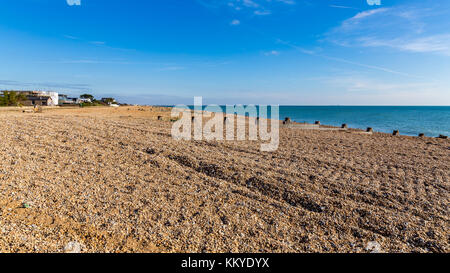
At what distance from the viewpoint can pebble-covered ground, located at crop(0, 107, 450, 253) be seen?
439cm

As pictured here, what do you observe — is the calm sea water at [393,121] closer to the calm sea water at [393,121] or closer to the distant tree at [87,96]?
the calm sea water at [393,121]

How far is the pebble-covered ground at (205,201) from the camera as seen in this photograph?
14.4ft

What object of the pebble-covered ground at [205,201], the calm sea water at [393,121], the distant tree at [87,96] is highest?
the distant tree at [87,96]

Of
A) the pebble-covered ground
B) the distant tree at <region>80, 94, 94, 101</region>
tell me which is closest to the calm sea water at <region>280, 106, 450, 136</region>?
the pebble-covered ground

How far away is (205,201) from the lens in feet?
20.0

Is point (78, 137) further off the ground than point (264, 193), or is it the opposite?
point (78, 137)

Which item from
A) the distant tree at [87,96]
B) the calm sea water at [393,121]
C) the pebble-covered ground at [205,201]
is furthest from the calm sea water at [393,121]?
the distant tree at [87,96]

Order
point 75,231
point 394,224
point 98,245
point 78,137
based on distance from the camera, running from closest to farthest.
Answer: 1. point 98,245
2. point 75,231
3. point 394,224
4. point 78,137

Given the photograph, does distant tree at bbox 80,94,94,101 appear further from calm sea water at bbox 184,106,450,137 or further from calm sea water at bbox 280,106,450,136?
calm sea water at bbox 280,106,450,136
